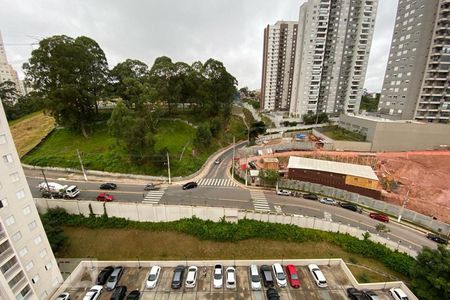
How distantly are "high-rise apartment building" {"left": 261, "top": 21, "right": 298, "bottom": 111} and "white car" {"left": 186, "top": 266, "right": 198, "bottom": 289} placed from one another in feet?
317

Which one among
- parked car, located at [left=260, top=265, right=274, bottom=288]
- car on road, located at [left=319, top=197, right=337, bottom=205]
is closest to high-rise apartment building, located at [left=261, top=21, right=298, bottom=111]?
car on road, located at [left=319, top=197, right=337, bottom=205]

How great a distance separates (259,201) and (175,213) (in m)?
14.9

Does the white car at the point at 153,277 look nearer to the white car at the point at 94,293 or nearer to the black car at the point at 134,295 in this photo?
the black car at the point at 134,295

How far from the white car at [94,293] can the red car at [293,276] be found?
2063 cm

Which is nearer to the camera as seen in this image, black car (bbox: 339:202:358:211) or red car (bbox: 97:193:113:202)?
red car (bbox: 97:193:113:202)

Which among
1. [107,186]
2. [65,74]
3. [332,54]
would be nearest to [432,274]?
[107,186]

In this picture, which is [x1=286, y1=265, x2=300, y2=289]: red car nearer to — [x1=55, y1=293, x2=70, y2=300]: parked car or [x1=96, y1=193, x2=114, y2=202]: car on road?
[x1=55, y1=293, x2=70, y2=300]: parked car

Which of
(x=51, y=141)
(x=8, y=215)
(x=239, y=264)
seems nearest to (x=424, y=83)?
(x=239, y=264)

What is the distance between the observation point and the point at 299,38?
82.4m

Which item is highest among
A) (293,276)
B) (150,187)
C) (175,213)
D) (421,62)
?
Result: (421,62)

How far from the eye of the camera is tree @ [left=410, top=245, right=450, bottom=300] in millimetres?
19453

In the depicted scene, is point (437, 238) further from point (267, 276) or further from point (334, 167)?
point (267, 276)

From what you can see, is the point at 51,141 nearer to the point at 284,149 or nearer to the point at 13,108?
the point at 13,108

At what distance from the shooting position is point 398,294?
2120 cm
